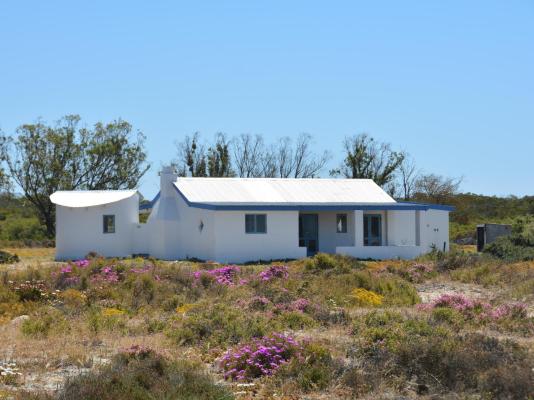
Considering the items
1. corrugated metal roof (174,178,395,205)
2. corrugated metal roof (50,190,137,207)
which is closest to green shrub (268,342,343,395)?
corrugated metal roof (174,178,395,205)

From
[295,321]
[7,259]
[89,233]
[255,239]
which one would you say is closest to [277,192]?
[255,239]

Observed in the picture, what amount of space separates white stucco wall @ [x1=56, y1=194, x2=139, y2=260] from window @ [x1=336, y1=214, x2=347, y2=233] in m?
9.52

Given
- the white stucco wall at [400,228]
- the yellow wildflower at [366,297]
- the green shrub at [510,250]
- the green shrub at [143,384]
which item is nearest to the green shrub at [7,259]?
the white stucco wall at [400,228]

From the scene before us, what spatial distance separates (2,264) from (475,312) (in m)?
20.6

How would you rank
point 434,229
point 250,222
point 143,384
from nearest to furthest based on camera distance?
point 143,384 < point 250,222 < point 434,229

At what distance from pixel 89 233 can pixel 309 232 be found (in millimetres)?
9799

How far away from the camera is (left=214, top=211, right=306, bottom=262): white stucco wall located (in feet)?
100.0

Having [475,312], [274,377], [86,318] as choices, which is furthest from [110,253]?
[274,377]

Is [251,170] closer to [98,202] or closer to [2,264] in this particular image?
[98,202]

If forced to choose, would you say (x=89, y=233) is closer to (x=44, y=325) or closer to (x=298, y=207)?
(x=298, y=207)

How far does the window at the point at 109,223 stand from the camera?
112 feet

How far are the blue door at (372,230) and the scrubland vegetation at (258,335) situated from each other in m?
11.1

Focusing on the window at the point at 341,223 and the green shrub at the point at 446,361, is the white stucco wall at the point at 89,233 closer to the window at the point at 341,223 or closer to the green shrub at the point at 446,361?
the window at the point at 341,223

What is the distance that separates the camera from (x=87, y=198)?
34.2 metres
